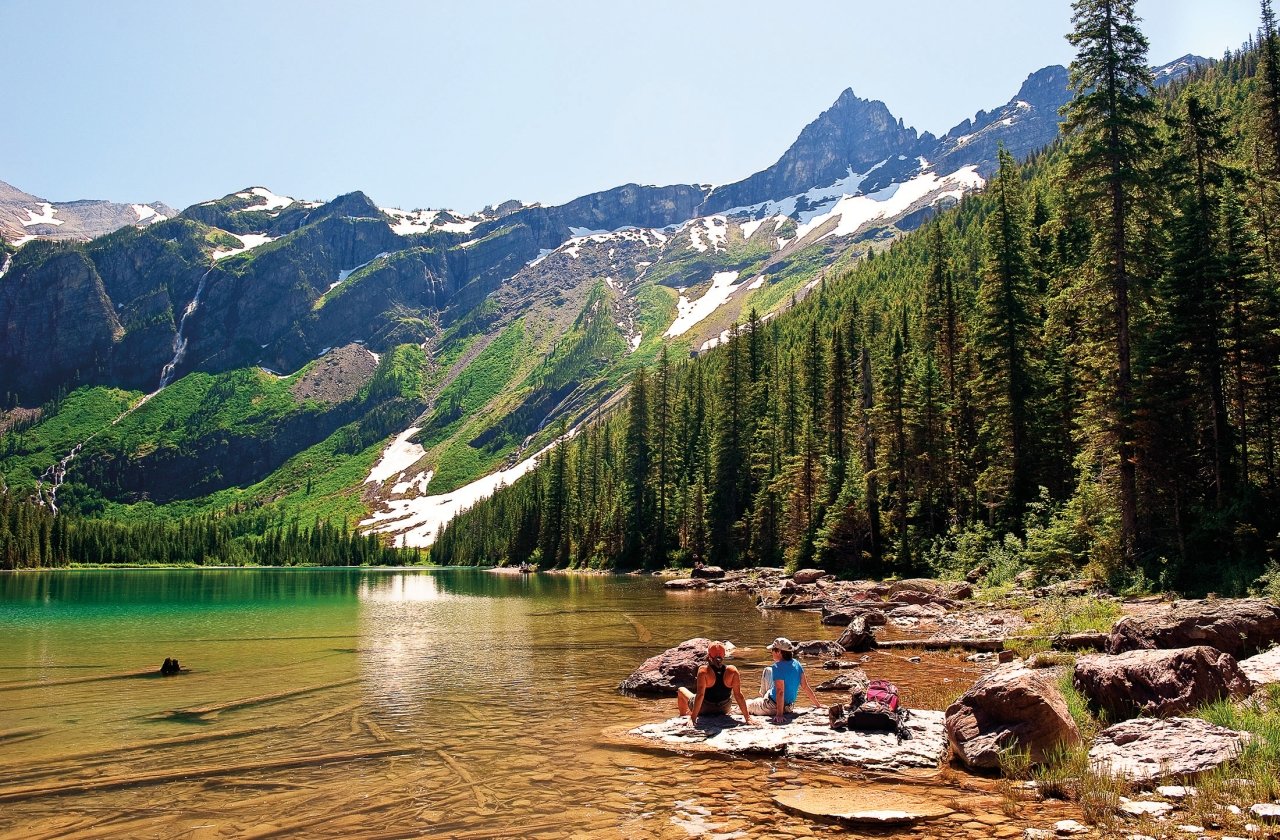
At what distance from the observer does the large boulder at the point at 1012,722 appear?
9.36m

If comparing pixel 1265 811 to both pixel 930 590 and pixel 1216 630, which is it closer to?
pixel 1216 630

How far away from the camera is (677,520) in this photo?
81.2 meters

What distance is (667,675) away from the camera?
17.0 metres

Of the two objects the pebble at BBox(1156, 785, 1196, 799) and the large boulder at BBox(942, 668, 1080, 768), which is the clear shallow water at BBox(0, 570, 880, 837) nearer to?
the large boulder at BBox(942, 668, 1080, 768)

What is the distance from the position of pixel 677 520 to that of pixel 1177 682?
2835 inches

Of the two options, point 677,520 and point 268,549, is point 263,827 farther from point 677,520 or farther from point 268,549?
point 268,549

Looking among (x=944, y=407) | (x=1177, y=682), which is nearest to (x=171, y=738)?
(x=1177, y=682)

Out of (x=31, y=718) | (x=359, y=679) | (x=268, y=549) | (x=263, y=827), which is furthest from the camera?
(x=268, y=549)

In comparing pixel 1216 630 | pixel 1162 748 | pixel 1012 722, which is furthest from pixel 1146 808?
pixel 1216 630

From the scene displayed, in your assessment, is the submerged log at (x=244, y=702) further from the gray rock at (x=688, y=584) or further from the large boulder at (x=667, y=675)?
the gray rock at (x=688, y=584)

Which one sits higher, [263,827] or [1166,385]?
[1166,385]

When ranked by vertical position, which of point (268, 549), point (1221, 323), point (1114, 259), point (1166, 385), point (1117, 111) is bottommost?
point (268, 549)

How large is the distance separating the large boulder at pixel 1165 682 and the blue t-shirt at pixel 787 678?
14.9 ft

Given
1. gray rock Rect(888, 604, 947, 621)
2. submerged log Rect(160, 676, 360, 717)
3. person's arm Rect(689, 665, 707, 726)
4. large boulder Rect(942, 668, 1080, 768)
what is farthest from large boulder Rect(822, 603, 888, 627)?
submerged log Rect(160, 676, 360, 717)
